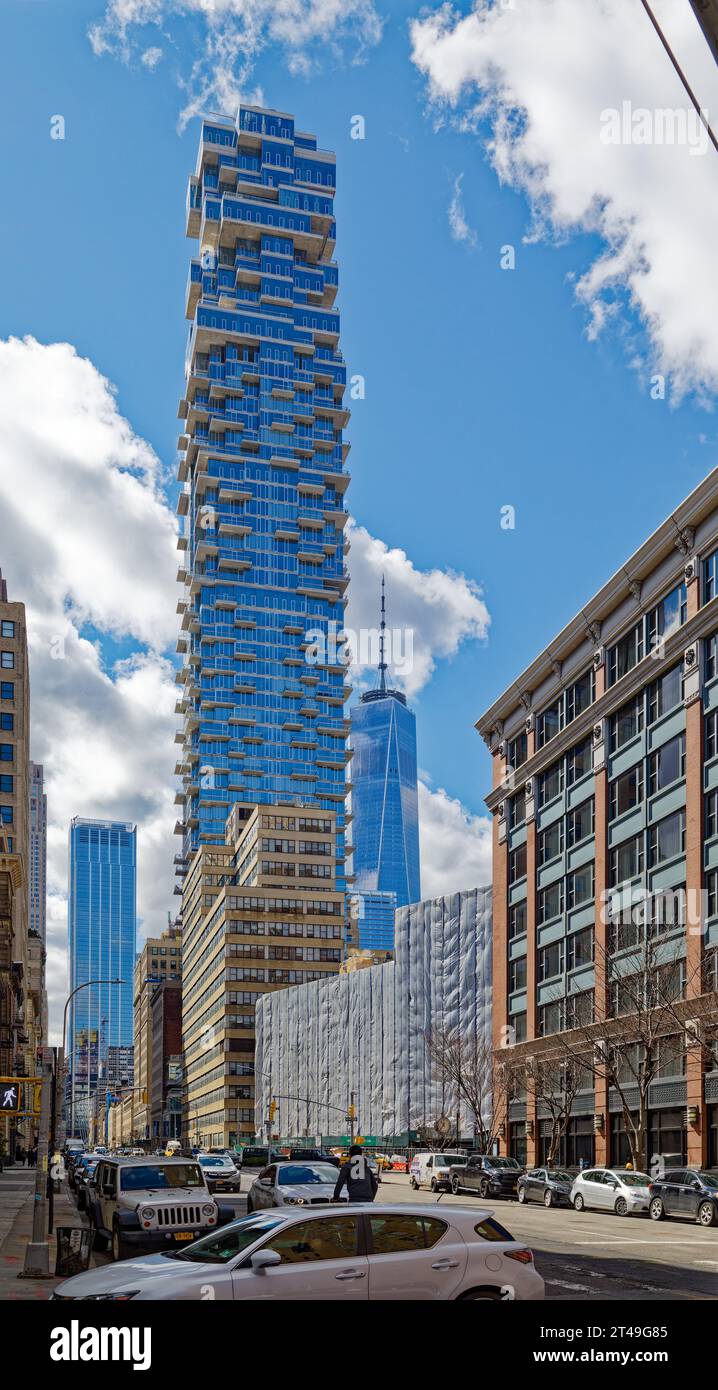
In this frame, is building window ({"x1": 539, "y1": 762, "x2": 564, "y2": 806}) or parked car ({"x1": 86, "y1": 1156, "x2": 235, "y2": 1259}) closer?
parked car ({"x1": 86, "y1": 1156, "x2": 235, "y2": 1259})

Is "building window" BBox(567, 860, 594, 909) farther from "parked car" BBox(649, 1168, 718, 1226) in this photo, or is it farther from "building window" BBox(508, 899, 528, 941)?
"parked car" BBox(649, 1168, 718, 1226)

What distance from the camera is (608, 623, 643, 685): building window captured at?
64625 millimetres

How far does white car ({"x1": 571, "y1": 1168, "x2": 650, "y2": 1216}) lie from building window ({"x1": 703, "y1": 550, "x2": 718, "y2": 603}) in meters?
23.0

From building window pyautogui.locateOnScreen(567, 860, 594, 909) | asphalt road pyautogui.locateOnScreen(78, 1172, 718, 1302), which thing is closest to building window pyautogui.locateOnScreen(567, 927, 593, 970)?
building window pyautogui.locateOnScreen(567, 860, 594, 909)

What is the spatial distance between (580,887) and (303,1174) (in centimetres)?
4252

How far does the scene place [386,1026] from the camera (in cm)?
13238

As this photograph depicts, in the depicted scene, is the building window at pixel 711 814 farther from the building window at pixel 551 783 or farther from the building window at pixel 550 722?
the building window at pixel 551 783

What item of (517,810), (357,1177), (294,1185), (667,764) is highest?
(667,764)

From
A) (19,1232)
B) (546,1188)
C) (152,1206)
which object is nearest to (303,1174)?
(152,1206)

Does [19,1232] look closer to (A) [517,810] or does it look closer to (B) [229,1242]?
(B) [229,1242]

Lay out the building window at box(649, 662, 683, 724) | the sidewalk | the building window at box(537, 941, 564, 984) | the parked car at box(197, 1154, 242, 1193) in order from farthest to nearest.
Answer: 1. the building window at box(537, 941, 564, 984)
2. the building window at box(649, 662, 683, 724)
3. the parked car at box(197, 1154, 242, 1193)
4. the sidewalk

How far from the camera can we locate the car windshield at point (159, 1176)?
2531cm

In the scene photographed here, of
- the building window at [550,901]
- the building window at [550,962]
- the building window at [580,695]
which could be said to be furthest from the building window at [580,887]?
the building window at [580,695]
